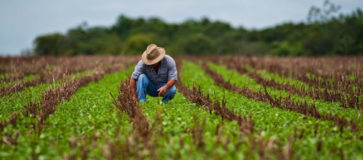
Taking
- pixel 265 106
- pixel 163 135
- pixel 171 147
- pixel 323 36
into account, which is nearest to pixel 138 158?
pixel 171 147

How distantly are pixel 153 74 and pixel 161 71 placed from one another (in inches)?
8.5

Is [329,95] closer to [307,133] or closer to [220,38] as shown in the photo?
[307,133]

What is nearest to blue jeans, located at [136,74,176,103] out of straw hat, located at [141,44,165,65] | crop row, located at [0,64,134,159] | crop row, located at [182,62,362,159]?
straw hat, located at [141,44,165,65]

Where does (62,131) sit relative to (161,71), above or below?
below

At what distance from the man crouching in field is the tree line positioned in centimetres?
1321

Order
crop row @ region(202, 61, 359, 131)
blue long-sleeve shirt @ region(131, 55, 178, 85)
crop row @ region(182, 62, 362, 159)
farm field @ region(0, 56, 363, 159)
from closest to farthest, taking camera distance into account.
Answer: farm field @ region(0, 56, 363, 159) < crop row @ region(182, 62, 362, 159) < crop row @ region(202, 61, 359, 131) < blue long-sleeve shirt @ region(131, 55, 178, 85)

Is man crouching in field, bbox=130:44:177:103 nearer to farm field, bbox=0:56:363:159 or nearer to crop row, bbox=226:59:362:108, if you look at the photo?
farm field, bbox=0:56:363:159

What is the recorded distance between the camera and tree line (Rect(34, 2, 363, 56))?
47.6 metres

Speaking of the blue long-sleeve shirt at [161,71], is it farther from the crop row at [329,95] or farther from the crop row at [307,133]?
the crop row at [329,95]

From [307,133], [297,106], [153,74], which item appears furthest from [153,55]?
[307,133]

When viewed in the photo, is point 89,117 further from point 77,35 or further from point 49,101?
point 77,35

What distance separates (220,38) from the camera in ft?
260

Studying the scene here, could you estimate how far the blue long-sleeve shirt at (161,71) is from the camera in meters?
6.62

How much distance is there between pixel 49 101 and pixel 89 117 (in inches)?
52.6
